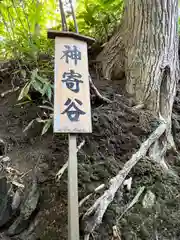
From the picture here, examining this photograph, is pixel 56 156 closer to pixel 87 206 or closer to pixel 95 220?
pixel 87 206

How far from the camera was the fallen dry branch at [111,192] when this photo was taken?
4.18 ft

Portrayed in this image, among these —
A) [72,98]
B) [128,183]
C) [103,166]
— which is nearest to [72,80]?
[72,98]

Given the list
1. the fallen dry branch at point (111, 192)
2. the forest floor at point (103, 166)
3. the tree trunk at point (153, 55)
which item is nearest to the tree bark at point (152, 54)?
the tree trunk at point (153, 55)

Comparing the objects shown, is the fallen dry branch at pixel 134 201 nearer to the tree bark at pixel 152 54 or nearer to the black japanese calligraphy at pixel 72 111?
the black japanese calligraphy at pixel 72 111

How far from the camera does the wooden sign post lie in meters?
1.21

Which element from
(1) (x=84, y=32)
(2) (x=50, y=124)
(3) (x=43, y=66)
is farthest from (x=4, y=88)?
(1) (x=84, y=32)

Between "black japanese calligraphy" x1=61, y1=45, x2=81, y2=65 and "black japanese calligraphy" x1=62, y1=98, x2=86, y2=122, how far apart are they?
28cm

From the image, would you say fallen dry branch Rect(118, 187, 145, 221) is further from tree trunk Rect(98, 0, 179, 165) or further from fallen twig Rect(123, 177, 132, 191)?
tree trunk Rect(98, 0, 179, 165)

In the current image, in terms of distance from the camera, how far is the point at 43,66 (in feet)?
7.61

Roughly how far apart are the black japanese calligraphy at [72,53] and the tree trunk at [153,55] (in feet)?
2.64

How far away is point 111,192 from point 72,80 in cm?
70

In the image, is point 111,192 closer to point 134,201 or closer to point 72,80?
point 134,201

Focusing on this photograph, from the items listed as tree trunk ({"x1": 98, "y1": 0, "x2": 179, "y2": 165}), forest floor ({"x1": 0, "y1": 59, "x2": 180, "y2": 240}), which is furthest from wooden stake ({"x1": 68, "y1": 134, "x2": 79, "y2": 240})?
tree trunk ({"x1": 98, "y1": 0, "x2": 179, "y2": 165})

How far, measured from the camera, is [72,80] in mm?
1414
